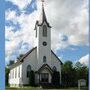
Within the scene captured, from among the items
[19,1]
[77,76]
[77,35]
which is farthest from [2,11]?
[77,76]

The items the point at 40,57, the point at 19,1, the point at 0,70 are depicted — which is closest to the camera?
the point at 0,70

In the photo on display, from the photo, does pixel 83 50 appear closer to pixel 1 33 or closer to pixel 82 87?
pixel 82 87

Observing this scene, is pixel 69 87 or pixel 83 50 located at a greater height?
pixel 83 50

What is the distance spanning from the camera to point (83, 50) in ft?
14.0

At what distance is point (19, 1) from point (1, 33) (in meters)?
1.05

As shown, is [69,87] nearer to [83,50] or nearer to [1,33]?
[83,50]

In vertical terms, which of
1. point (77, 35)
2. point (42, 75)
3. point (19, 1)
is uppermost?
point (19, 1)

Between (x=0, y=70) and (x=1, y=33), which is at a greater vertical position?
(x=1, y=33)

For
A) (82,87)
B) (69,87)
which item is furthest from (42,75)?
(82,87)

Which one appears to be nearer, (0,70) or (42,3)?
(0,70)

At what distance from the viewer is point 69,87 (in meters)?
5.07

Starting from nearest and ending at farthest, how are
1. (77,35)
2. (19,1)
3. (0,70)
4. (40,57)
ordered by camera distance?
(0,70) < (19,1) < (77,35) < (40,57)

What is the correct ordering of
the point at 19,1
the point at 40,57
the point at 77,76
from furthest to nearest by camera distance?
1. the point at 40,57
2. the point at 77,76
3. the point at 19,1

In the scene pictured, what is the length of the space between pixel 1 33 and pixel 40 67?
306 inches
